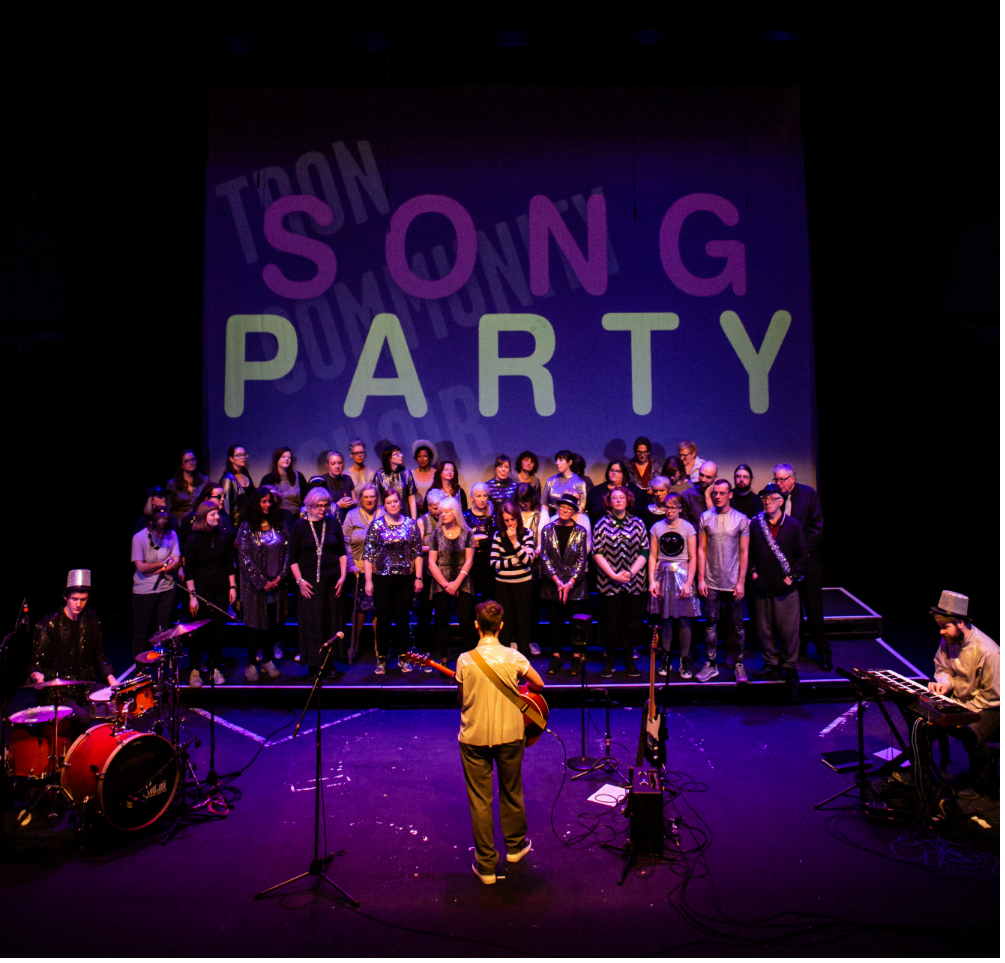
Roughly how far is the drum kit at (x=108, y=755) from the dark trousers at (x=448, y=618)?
8.52 ft

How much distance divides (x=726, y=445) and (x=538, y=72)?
505 cm

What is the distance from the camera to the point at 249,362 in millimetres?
9805

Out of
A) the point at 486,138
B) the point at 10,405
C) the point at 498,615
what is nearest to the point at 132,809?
the point at 498,615

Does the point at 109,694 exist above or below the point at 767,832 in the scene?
above

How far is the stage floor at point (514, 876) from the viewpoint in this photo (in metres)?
3.79

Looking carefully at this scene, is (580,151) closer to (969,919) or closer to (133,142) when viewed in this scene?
(133,142)

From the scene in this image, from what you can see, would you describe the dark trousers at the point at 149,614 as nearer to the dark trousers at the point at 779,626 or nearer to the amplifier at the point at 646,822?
the amplifier at the point at 646,822

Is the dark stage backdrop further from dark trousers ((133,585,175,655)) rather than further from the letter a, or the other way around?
dark trousers ((133,585,175,655))

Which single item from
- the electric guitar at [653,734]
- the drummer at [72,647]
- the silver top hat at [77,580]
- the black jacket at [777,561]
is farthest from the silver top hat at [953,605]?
the silver top hat at [77,580]

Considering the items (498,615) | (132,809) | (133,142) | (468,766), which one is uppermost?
(133,142)

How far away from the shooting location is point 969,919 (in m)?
3.90

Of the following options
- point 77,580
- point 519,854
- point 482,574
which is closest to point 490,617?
point 519,854

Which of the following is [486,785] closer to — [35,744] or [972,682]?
[35,744]

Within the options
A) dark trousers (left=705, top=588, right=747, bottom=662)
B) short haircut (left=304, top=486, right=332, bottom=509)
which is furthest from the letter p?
dark trousers (left=705, top=588, right=747, bottom=662)
